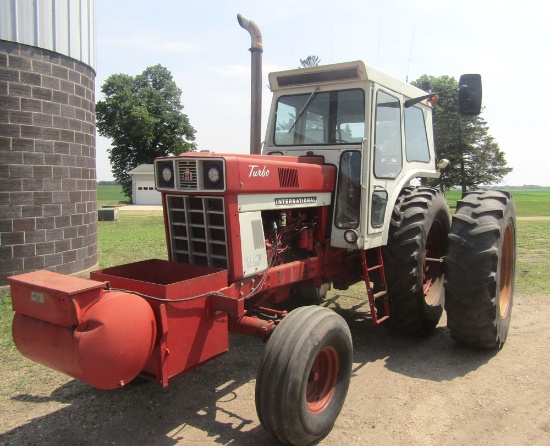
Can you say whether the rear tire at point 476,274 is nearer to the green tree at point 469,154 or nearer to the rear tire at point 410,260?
the rear tire at point 410,260

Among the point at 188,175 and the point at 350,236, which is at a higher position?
the point at 188,175

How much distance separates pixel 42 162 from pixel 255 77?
3.19 m

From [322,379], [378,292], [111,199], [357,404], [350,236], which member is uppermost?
[350,236]

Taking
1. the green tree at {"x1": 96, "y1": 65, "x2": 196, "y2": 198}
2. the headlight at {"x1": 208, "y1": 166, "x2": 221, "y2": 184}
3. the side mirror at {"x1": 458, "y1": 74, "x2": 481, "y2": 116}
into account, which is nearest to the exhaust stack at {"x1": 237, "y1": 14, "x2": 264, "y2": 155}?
the side mirror at {"x1": 458, "y1": 74, "x2": 481, "y2": 116}

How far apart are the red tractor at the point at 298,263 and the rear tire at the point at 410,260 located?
15 millimetres

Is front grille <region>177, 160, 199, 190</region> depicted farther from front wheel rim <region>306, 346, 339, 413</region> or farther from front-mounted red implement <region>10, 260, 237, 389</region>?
front wheel rim <region>306, 346, 339, 413</region>

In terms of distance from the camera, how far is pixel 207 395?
158 inches

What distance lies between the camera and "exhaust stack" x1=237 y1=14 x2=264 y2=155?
22.0ft

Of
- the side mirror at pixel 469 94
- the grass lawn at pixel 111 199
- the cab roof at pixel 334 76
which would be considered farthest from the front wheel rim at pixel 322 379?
the grass lawn at pixel 111 199

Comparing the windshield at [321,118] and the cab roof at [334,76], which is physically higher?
the cab roof at [334,76]

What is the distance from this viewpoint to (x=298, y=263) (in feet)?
14.1

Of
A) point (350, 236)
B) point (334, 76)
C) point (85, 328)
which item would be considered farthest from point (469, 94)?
point (85, 328)

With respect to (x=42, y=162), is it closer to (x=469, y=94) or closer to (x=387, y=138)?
(x=387, y=138)

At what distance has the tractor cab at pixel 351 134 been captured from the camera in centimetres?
450
